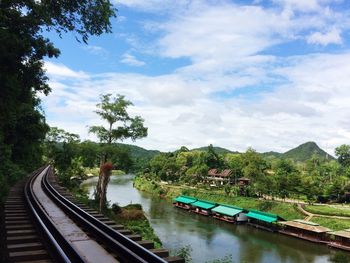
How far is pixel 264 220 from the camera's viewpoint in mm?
48719

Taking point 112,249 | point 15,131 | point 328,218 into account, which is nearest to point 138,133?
point 15,131

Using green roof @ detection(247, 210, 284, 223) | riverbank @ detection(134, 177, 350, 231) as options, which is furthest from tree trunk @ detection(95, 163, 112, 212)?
riverbank @ detection(134, 177, 350, 231)

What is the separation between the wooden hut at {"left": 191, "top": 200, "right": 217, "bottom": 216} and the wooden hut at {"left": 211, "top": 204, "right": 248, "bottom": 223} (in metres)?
1.77

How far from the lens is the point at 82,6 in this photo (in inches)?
441

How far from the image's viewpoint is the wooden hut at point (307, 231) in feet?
138

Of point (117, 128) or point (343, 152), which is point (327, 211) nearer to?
point (117, 128)

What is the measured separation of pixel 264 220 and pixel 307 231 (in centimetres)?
646

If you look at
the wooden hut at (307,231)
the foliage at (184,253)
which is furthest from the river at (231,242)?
the foliage at (184,253)

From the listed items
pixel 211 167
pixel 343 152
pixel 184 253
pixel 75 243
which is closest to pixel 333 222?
pixel 184 253

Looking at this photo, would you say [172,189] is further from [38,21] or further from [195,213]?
[38,21]

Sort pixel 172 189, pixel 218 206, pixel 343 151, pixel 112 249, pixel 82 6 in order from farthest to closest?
pixel 343 151, pixel 172 189, pixel 218 206, pixel 82 6, pixel 112 249

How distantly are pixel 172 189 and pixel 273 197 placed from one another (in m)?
26.7

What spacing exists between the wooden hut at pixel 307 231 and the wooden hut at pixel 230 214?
288 inches

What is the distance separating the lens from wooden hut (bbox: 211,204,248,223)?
5253 cm
